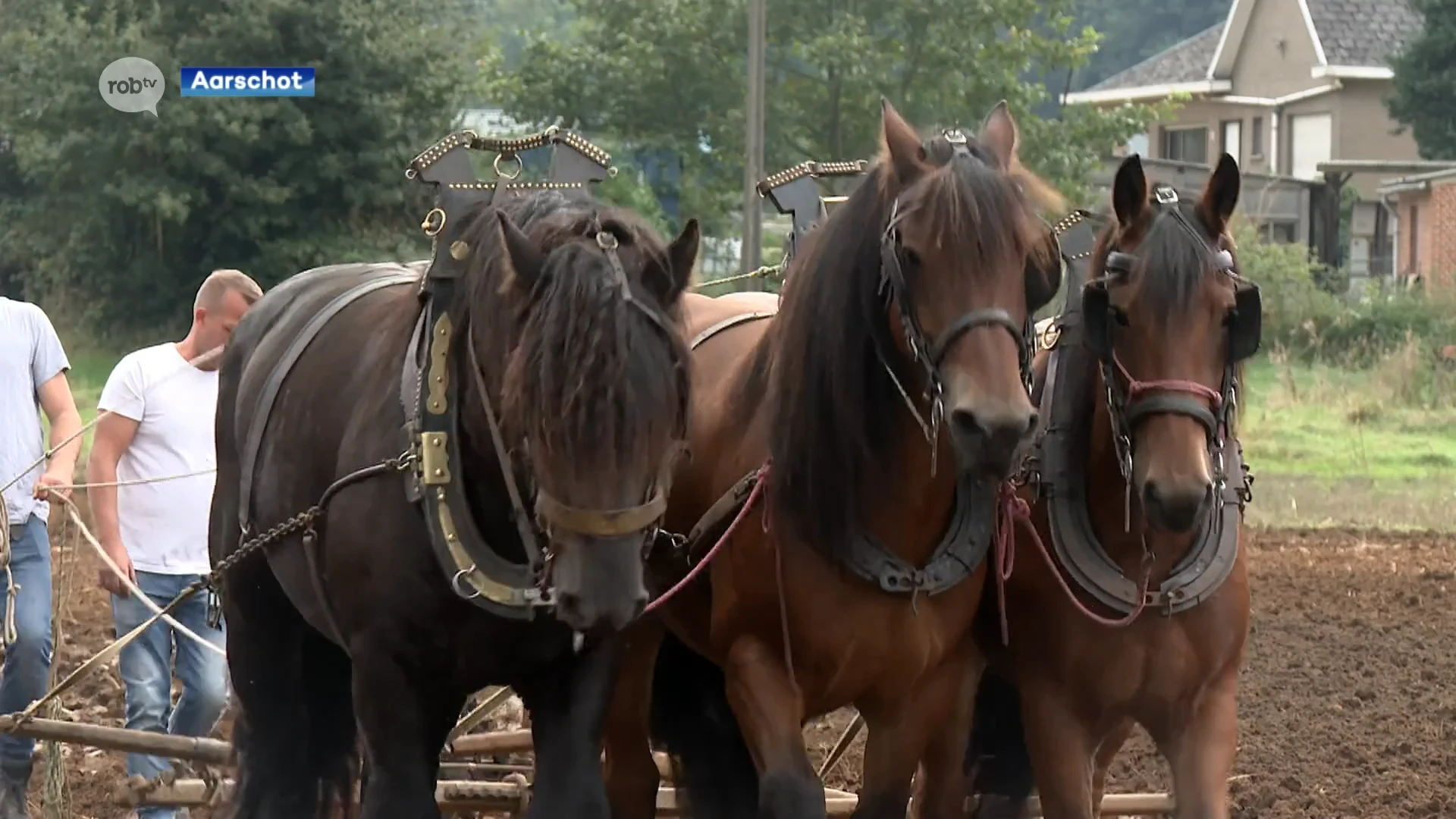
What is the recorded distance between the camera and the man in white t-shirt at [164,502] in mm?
5773

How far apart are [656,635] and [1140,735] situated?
3.65m

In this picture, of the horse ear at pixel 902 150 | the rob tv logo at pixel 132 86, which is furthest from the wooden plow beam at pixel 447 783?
the rob tv logo at pixel 132 86

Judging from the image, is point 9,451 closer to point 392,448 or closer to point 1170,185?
point 392,448

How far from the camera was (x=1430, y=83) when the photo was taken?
30984 mm

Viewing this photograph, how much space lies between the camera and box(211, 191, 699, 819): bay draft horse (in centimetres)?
317

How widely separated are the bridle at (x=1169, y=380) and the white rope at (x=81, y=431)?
3144mm

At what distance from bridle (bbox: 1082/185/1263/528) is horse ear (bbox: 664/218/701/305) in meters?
0.87

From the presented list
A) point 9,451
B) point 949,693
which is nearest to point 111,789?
point 9,451

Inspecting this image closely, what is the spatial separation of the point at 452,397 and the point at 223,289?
2514 mm

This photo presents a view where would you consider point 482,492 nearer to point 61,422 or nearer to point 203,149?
point 61,422

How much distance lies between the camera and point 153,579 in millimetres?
5863

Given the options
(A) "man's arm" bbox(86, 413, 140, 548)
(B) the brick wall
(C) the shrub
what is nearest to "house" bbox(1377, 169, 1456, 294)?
(B) the brick wall

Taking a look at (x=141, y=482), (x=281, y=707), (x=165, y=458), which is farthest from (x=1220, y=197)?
(x=165, y=458)

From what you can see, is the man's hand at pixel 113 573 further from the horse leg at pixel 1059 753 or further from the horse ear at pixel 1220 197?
the horse ear at pixel 1220 197
